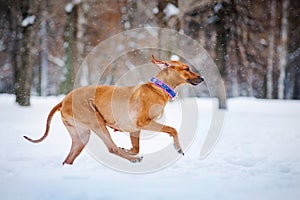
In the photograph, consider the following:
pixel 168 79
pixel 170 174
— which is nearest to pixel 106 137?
pixel 170 174

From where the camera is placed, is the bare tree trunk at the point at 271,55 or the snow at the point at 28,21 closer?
the snow at the point at 28,21

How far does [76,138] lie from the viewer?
4.26m

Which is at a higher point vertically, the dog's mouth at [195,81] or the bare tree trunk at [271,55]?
the bare tree trunk at [271,55]

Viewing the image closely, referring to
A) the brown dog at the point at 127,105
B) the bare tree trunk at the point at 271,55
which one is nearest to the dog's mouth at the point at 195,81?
the brown dog at the point at 127,105

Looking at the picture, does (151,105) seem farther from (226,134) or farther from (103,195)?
(226,134)

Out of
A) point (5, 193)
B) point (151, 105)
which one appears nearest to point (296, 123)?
point (151, 105)

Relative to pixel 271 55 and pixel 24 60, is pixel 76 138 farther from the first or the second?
pixel 271 55

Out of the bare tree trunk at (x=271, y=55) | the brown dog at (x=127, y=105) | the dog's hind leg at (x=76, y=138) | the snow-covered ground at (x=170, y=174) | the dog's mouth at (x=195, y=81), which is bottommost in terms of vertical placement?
the snow-covered ground at (x=170, y=174)

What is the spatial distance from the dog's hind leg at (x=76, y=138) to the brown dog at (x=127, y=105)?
0.05 feet

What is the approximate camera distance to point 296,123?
8656 mm

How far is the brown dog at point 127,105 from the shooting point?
3.93m

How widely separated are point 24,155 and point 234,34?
985 centimetres

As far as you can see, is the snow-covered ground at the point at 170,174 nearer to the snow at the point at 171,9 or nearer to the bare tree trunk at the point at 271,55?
the snow at the point at 171,9

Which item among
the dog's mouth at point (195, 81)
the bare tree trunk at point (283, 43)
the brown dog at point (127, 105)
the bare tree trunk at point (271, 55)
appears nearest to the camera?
the brown dog at point (127, 105)
